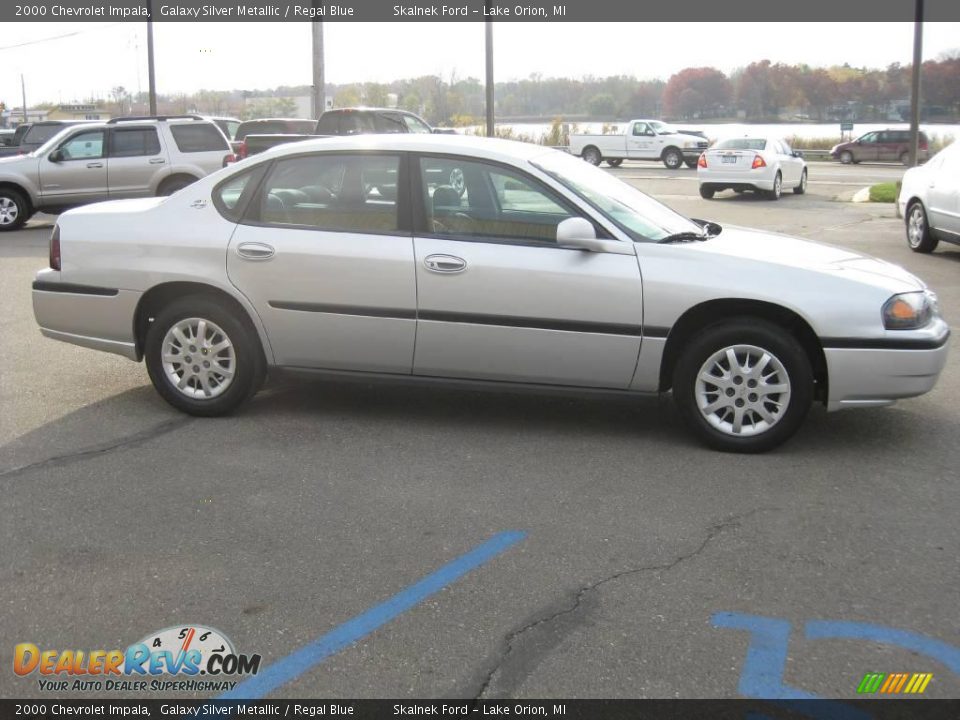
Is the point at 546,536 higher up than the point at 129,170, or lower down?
lower down

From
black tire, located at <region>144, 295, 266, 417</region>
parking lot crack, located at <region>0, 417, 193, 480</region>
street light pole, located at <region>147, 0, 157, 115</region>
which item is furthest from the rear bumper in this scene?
street light pole, located at <region>147, 0, 157, 115</region>

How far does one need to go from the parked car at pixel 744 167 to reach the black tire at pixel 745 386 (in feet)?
60.5

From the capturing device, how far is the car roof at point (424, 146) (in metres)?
5.96

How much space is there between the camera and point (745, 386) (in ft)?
18.1

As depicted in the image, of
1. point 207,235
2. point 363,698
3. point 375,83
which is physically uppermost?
point 375,83

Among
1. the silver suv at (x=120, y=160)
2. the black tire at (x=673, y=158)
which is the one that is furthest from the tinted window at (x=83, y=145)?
the black tire at (x=673, y=158)

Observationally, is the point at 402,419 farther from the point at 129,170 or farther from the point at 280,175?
the point at 129,170

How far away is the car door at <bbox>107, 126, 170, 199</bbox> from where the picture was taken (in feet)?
58.7

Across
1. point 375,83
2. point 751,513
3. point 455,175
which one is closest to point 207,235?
point 455,175

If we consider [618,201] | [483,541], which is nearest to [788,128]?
[618,201]

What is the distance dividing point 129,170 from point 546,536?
50.2 ft

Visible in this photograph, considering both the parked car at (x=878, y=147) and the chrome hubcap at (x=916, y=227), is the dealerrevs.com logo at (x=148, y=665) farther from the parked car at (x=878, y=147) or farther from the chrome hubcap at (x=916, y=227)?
the parked car at (x=878, y=147)

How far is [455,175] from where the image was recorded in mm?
5961
